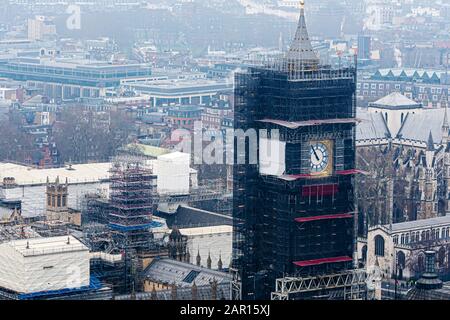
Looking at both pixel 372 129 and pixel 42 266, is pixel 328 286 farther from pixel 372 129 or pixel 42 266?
pixel 372 129

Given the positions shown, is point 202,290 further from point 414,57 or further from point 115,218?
point 414,57

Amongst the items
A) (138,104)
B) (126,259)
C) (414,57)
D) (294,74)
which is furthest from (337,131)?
(414,57)

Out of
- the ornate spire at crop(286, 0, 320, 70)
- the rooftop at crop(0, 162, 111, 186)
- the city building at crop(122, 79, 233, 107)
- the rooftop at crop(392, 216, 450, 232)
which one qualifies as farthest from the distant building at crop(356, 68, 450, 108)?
the ornate spire at crop(286, 0, 320, 70)

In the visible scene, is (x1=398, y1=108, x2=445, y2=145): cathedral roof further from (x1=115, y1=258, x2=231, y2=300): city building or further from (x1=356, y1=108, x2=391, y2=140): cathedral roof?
(x1=115, y1=258, x2=231, y2=300): city building

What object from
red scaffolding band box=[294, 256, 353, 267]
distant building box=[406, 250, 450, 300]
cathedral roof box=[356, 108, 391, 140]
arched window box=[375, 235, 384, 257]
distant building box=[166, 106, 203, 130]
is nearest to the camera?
red scaffolding band box=[294, 256, 353, 267]

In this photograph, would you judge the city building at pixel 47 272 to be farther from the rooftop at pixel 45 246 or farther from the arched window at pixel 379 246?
the arched window at pixel 379 246

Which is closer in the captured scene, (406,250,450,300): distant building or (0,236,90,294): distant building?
(406,250,450,300): distant building
